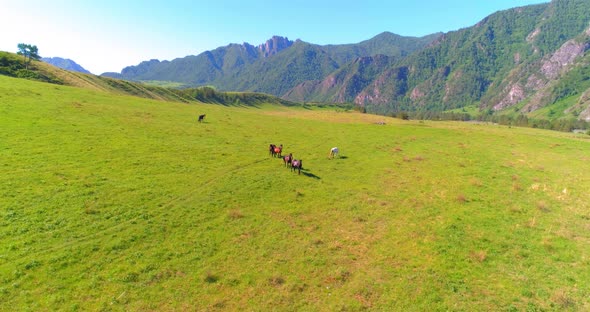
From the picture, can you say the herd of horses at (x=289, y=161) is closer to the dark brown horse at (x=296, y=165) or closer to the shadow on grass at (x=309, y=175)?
the dark brown horse at (x=296, y=165)

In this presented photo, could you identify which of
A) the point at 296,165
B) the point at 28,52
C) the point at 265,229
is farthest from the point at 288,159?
the point at 28,52

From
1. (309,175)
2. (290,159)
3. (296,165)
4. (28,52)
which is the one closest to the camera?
(309,175)

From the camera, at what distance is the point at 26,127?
35.0 m

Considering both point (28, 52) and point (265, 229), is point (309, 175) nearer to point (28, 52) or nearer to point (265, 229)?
point (265, 229)

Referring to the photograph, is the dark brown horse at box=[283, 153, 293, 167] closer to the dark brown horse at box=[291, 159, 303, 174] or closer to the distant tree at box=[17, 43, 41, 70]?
the dark brown horse at box=[291, 159, 303, 174]

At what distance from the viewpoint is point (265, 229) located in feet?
69.3

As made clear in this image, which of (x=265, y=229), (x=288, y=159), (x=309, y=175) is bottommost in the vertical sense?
(x=265, y=229)

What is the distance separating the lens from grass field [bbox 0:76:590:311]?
14852 mm

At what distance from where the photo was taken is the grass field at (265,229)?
1485cm

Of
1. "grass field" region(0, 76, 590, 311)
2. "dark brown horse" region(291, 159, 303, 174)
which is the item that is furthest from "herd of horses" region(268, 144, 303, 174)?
"grass field" region(0, 76, 590, 311)

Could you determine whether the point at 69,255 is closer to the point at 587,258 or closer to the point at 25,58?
the point at 587,258

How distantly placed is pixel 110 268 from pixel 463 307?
61.5 ft

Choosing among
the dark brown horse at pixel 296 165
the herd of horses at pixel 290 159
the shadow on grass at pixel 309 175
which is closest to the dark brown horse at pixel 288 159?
the herd of horses at pixel 290 159

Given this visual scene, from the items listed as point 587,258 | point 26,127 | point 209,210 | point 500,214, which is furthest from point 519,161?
point 26,127
